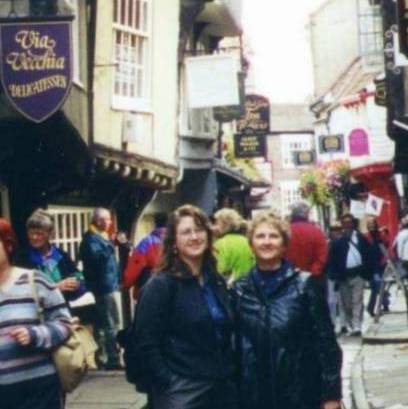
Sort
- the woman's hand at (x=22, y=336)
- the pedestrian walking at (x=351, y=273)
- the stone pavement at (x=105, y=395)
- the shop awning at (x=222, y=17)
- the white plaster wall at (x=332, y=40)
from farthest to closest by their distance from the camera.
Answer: the white plaster wall at (x=332, y=40) → the shop awning at (x=222, y=17) → the pedestrian walking at (x=351, y=273) → the stone pavement at (x=105, y=395) → the woman's hand at (x=22, y=336)

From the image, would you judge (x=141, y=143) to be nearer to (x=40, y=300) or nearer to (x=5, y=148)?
(x=5, y=148)

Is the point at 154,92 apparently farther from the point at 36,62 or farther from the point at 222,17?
the point at 36,62

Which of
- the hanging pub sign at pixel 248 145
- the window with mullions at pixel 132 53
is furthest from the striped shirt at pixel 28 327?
the hanging pub sign at pixel 248 145

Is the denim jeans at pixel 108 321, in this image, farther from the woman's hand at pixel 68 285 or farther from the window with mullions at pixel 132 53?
the window with mullions at pixel 132 53

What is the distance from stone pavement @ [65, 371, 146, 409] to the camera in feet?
35.8

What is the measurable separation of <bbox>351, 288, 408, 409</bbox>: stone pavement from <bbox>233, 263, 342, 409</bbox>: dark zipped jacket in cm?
430

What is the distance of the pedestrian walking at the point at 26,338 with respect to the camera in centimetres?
571

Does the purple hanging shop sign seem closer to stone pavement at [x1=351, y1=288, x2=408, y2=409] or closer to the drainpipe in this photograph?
stone pavement at [x1=351, y1=288, x2=408, y2=409]

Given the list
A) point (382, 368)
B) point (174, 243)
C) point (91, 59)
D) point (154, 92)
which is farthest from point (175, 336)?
point (154, 92)

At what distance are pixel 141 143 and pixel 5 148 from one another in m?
6.27

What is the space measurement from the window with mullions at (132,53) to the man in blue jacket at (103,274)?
184 inches

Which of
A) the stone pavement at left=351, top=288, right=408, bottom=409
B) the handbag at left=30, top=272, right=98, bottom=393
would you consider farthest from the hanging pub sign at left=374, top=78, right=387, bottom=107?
the handbag at left=30, top=272, right=98, bottom=393

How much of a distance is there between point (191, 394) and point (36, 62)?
4841mm

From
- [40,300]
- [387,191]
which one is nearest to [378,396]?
[40,300]
